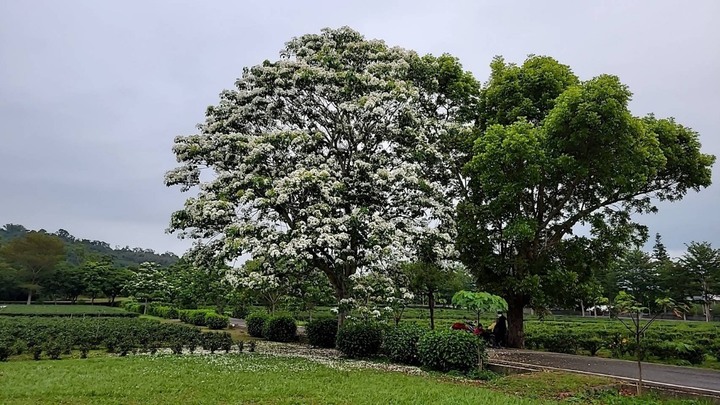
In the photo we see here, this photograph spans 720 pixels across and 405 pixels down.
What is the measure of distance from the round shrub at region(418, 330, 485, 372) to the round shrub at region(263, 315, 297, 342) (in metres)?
8.88

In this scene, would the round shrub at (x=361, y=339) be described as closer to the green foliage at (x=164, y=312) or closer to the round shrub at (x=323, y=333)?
the round shrub at (x=323, y=333)

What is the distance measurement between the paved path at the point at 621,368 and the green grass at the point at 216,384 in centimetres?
426

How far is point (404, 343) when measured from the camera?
539 inches

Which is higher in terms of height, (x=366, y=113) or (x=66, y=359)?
(x=366, y=113)

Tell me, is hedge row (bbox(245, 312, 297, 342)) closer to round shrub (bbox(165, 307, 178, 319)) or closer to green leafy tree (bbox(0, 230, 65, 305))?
round shrub (bbox(165, 307, 178, 319))

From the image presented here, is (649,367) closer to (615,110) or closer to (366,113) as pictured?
(615,110)

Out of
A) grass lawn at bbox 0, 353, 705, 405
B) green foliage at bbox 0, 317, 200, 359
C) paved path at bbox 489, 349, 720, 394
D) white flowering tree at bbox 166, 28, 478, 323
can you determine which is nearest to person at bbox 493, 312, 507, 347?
paved path at bbox 489, 349, 720, 394

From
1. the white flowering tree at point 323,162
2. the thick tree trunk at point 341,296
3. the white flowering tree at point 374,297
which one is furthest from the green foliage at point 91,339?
the white flowering tree at point 374,297

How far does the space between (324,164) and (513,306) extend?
957cm

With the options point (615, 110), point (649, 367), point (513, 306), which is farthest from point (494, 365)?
point (615, 110)

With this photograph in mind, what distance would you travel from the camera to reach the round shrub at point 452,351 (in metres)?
12.2

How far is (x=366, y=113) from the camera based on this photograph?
15.2 meters

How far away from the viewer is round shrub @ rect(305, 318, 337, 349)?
18.0 meters

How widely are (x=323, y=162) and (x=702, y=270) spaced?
40.0 meters
